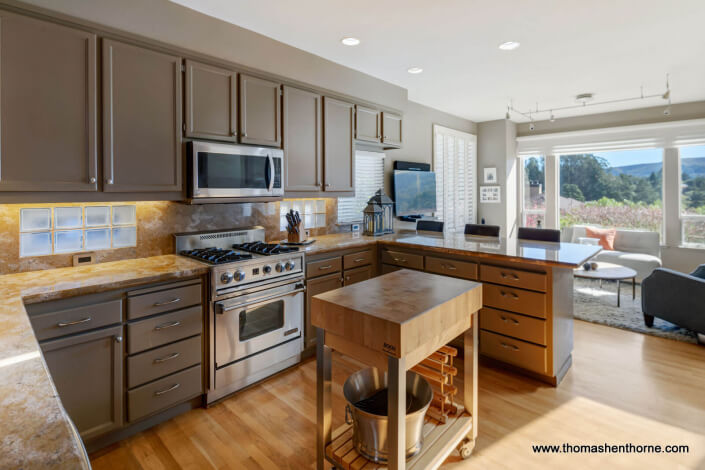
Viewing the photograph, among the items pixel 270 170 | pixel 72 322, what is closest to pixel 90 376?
pixel 72 322

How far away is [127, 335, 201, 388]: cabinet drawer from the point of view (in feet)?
6.91

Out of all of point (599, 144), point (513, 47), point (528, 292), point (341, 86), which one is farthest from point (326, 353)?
point (599, 144)

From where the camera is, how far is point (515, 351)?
2.82 metres

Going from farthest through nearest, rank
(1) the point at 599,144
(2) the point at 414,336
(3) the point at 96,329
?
(1) the point at 599,144 → (3) the point at 96,329 → (2) the point at 414,336

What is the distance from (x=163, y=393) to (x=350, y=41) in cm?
301

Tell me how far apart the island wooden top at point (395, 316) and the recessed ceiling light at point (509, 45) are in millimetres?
2482

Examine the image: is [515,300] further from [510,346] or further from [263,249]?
[263,249]

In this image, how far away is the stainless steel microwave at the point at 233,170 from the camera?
2.57 meters

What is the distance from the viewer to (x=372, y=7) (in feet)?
8.69

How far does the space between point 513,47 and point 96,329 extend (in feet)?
12.5

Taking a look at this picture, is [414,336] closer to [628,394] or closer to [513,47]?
[628,394]

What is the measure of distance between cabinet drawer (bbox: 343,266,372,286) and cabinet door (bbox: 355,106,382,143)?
136cm

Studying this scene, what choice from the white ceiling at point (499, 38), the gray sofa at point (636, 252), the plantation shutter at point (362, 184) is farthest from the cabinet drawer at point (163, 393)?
the gray sofa at point (636, 252)

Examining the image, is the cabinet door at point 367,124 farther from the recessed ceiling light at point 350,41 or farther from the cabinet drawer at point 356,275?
the cabinet drawer at point 356,275
